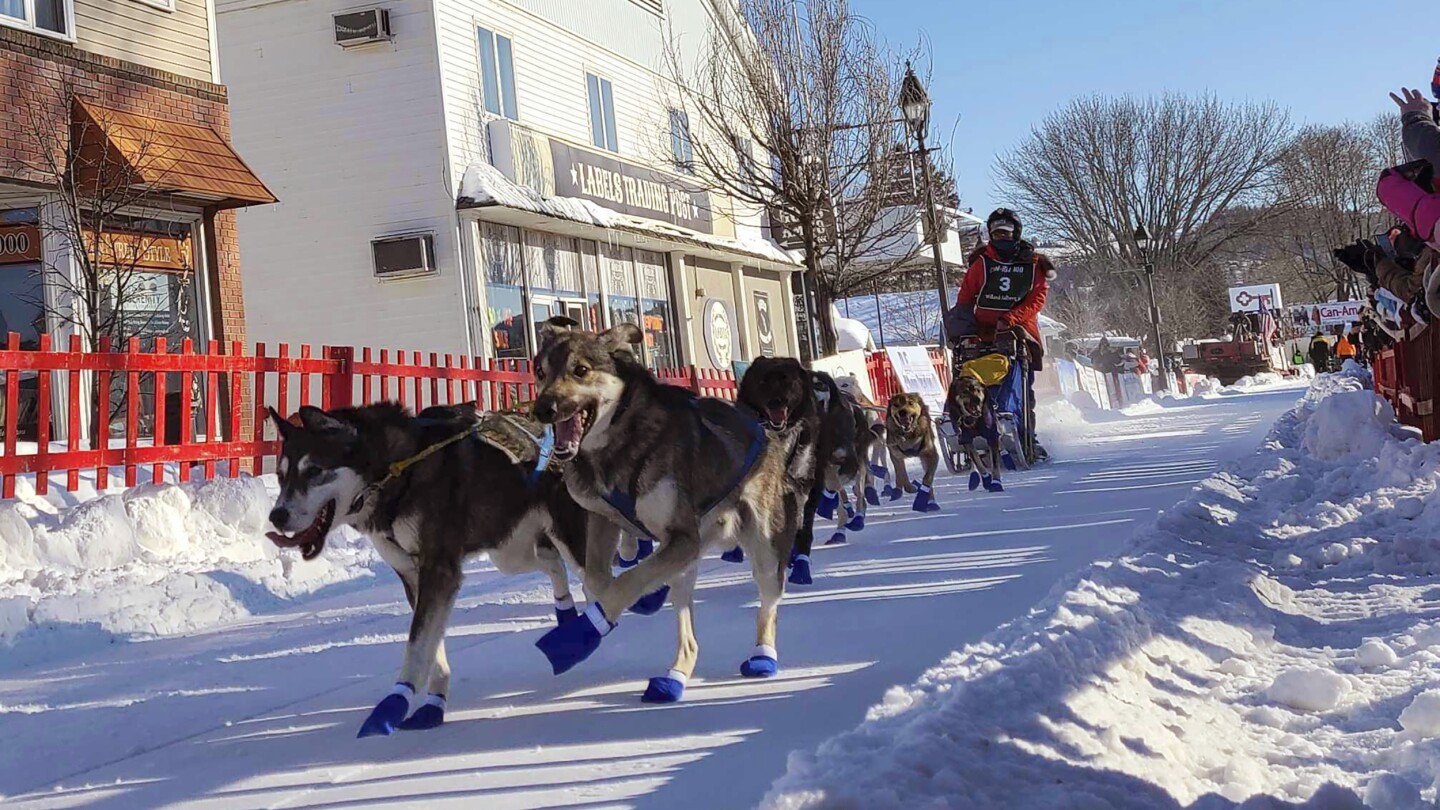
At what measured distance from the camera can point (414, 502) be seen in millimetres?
4340

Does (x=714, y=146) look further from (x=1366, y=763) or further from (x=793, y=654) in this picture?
(x=1366, y=763)

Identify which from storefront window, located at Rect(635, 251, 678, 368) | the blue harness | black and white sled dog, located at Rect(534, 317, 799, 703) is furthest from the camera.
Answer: storefront window, located at Rect(635, 251, 678, 368)

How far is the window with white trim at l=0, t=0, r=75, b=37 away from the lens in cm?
1277

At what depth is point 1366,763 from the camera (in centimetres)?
331

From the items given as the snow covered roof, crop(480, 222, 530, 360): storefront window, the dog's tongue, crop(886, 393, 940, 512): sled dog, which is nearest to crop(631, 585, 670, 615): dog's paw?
the dog's tongue

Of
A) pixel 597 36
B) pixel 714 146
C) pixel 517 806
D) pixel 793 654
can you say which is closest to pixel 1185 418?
pixel 714 146

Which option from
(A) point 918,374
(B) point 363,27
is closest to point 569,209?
(B) point 363,27

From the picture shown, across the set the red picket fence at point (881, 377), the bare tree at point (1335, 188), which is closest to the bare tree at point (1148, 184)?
the bare tree at point (1335, 188)

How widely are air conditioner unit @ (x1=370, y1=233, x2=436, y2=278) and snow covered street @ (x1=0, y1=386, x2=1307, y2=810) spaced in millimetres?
11049

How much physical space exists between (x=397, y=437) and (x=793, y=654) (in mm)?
1667

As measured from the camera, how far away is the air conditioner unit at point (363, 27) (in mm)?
18594

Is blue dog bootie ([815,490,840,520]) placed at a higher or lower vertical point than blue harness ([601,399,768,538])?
lower

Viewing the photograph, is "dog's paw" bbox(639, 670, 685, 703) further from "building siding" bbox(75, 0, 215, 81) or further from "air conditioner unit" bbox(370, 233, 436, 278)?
"air conditioner unit" bbox(370, 233, 436, 278)

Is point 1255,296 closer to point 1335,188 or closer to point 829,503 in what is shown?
point 1335,188
